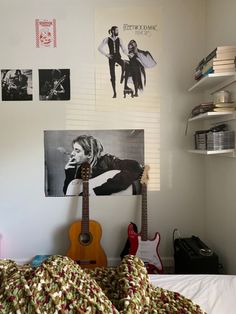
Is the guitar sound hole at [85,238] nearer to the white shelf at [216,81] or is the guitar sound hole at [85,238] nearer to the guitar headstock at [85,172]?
the guitar headstock at [85,172]

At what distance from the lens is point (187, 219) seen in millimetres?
2266

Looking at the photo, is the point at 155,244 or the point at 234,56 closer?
the point at 234,56

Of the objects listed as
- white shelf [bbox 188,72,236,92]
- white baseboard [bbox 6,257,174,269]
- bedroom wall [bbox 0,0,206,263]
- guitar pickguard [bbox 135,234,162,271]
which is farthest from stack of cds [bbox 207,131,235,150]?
white baseboard [bbox 6,257,174,269]

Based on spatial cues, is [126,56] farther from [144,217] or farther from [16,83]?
[144,217]

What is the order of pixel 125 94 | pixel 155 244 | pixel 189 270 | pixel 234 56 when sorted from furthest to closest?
pixel 125 94
pixel 155 244
pixel 189 270
pixel 234 56

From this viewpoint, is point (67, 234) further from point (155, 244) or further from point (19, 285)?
point (19, 285)

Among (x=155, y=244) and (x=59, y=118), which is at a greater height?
(x=59, y=118)

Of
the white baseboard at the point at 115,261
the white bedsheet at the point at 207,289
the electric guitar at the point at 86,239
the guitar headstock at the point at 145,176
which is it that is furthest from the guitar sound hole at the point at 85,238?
the white bedsheet at the point at 207,289

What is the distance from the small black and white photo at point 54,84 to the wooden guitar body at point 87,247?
41.3 inches

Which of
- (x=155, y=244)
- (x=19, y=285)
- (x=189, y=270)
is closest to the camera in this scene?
(x=19, y=285)

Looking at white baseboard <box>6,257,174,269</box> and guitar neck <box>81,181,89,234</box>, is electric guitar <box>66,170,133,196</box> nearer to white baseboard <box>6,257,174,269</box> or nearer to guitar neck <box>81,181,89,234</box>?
guitar neck <box>81,181,89,234</box>

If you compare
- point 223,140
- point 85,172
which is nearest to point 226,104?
point 223,140

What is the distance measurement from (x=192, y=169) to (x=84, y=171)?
892 mm

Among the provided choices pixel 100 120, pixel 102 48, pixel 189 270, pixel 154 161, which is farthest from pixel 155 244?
pixel 102 48
